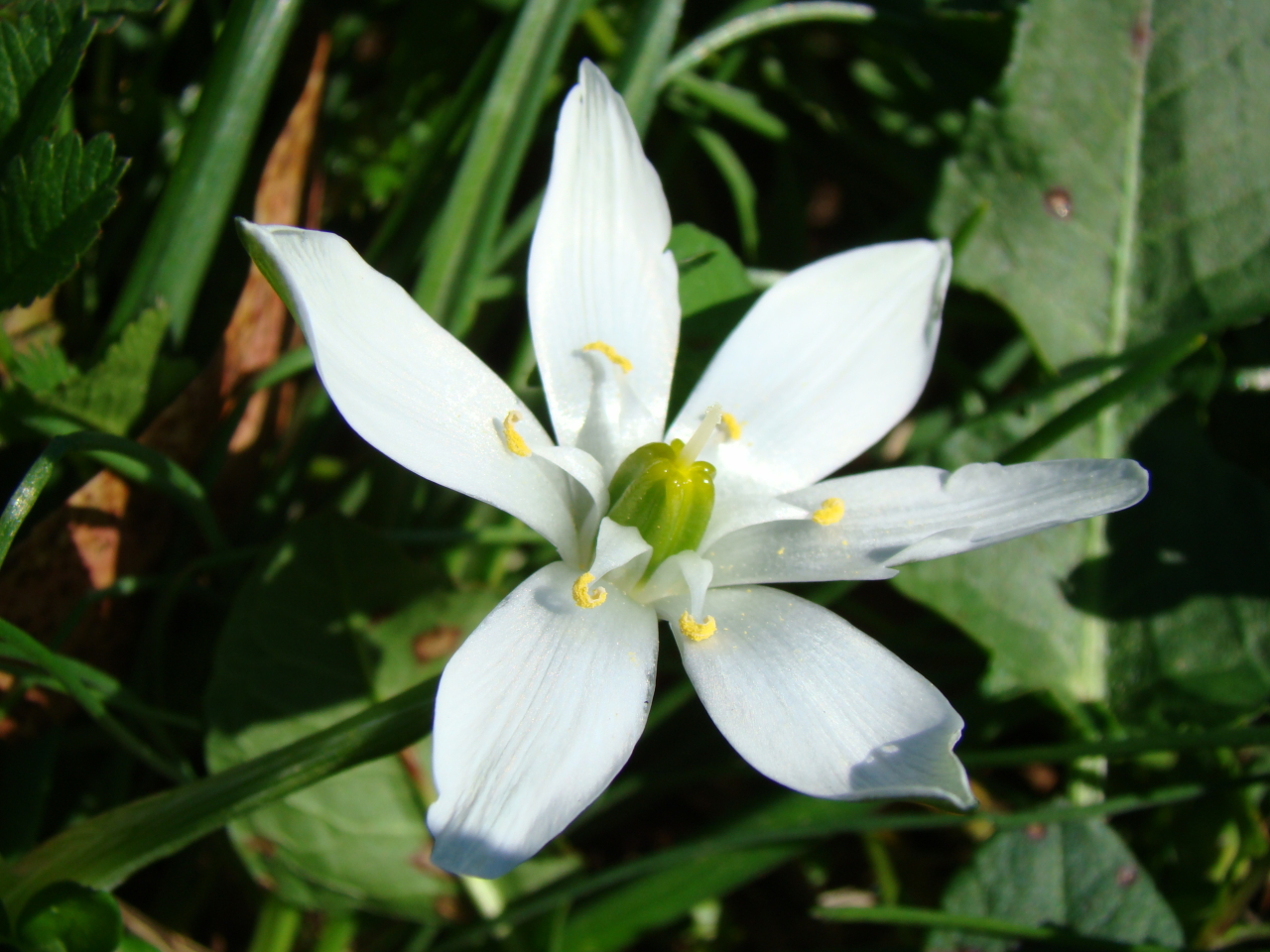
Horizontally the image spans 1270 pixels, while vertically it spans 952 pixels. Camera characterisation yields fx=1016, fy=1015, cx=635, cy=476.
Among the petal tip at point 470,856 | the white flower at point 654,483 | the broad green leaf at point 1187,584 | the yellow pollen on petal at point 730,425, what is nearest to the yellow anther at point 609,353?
the white flower at point 654,483

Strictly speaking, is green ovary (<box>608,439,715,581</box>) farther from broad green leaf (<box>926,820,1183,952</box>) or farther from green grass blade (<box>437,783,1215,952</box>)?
broad green leaf (<box>926,820,1183,952</box>)

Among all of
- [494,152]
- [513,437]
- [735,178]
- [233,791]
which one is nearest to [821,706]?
[513,437]

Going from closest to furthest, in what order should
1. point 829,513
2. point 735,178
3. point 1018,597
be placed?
point 829,513, point 1018,597, point 735,178

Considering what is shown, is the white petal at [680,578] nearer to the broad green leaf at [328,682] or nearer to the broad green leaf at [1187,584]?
the broad green leaf at [328,682]

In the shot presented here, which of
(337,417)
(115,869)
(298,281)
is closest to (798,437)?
(298,281)

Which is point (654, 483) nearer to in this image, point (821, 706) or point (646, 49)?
point (821, 706)

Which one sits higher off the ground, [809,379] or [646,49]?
[646,49]
